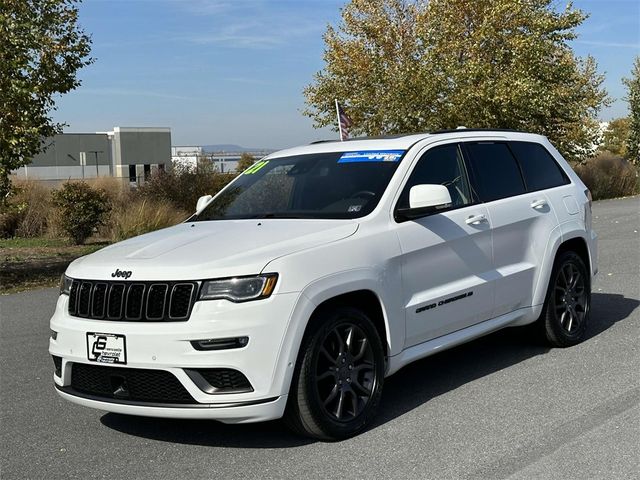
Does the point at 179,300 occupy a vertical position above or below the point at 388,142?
below

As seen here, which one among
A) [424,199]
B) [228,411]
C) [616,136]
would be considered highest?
[616,136]

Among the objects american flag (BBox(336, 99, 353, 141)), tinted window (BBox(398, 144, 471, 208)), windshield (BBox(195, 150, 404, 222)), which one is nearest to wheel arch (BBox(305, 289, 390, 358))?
windshield (BBox(195, 150, 404, 222))

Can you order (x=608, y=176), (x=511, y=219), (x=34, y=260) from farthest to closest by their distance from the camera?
1. (x=608, y=176)
2. (x=34, y=260)
3. (x=511, y=219)

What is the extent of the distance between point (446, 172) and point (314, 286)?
188 centimetres

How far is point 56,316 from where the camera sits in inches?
194

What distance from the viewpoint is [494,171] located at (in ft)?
21.0

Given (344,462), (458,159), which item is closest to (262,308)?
(344,462)

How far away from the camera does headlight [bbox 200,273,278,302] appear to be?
4301 millimetres

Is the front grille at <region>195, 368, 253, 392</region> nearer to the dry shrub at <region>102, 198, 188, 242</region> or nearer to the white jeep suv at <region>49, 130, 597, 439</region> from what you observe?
the white jeep suv at <region>49, 130, 597, 439</region>

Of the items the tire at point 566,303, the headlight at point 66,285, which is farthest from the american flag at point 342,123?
the headlight at point 66,285

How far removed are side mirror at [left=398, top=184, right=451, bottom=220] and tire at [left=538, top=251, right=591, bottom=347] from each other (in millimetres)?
1867

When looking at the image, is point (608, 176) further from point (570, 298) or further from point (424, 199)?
point (424, 199)

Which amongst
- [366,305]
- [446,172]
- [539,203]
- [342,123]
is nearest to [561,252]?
[539,203]

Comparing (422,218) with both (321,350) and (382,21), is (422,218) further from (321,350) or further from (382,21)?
(382,21)
